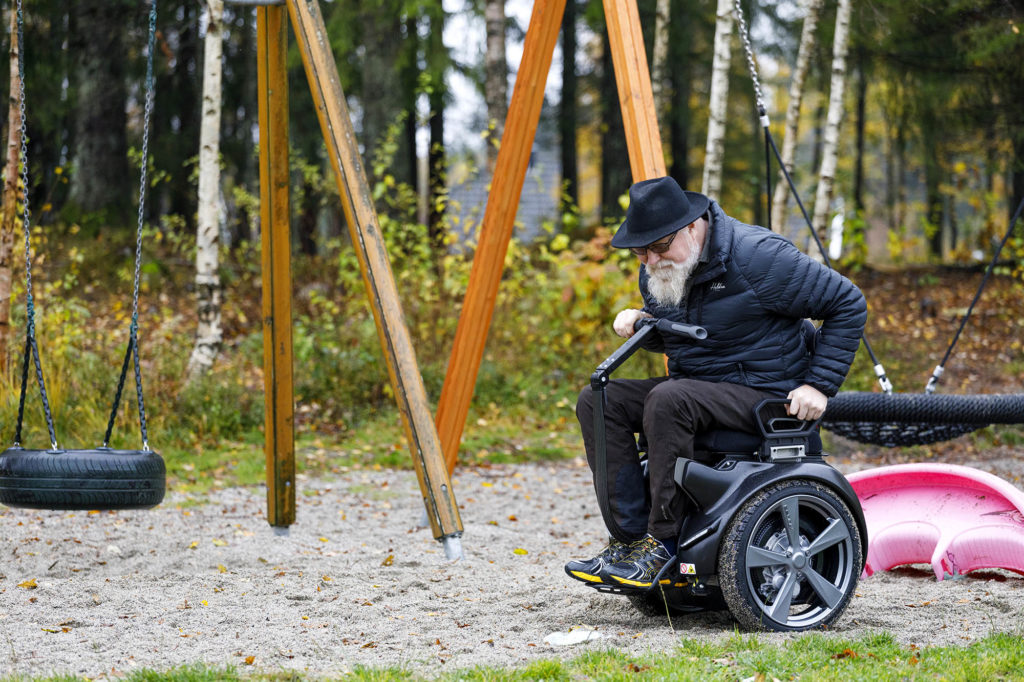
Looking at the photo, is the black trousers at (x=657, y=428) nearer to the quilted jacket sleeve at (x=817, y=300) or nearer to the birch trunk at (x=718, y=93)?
the quilted jacket sleeve at (x=817, y=300)

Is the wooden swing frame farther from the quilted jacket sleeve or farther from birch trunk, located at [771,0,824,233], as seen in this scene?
birch trunk, located at [771,0,824,233]

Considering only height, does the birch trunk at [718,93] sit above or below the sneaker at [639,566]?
above

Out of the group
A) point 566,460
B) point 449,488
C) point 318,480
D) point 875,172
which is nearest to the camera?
point 449,488

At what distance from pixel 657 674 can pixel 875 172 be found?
37.6 metres

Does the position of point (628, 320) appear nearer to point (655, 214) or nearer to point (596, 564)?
point (655, 214)

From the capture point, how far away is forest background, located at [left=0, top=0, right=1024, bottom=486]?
29.0ft

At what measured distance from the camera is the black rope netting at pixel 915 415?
5.38 meters

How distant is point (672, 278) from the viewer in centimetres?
385

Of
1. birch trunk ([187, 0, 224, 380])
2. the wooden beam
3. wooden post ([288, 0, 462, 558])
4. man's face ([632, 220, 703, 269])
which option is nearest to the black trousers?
man's face ([632, 220, 703, 269])

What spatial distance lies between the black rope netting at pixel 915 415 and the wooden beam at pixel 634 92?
1.58m

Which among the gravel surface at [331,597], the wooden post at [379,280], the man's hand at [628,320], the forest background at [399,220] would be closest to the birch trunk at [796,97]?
the forest background at [399,220]

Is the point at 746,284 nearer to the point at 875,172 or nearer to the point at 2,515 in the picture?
the point at 2,515

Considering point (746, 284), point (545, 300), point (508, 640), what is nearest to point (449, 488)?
point (508, 640)

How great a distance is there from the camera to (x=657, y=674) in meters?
3.14
